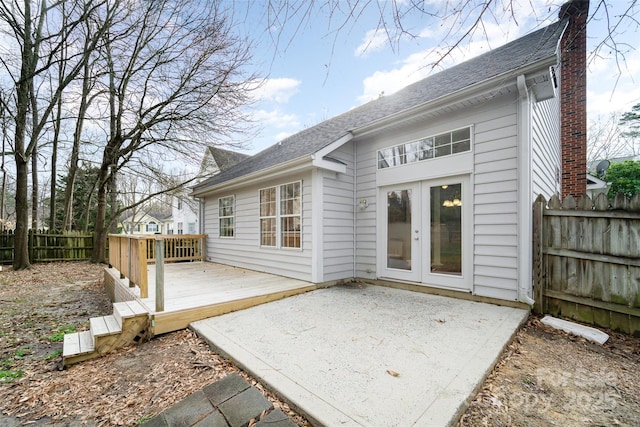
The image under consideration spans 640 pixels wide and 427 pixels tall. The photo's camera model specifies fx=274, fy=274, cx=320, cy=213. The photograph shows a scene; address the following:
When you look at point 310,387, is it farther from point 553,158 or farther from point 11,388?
point 553,158

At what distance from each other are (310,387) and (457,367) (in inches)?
49.0

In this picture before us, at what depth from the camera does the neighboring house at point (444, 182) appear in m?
3.86

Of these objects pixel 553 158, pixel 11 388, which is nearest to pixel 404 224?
pixel 553 158

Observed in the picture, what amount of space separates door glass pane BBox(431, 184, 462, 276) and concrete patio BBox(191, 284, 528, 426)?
566 mm

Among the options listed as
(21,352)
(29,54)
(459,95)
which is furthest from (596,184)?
(29,54)

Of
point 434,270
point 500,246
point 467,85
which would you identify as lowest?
A: point 434,270

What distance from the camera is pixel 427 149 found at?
15.8 ft

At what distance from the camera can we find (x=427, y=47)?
2156mm

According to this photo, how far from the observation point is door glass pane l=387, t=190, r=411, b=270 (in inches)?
198

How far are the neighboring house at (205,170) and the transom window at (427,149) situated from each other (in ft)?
21.7

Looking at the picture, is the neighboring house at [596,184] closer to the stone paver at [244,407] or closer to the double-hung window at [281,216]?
the double-hung window at [281,216]

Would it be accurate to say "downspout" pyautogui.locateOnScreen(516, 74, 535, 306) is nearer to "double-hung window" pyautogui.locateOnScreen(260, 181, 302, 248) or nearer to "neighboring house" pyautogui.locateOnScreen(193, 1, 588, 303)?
"neighboring house" pyautogui.locateOnScreen(193, 1, 588, 303)

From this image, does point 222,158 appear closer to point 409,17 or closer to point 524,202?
point 524,202

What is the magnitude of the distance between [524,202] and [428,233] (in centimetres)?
142
